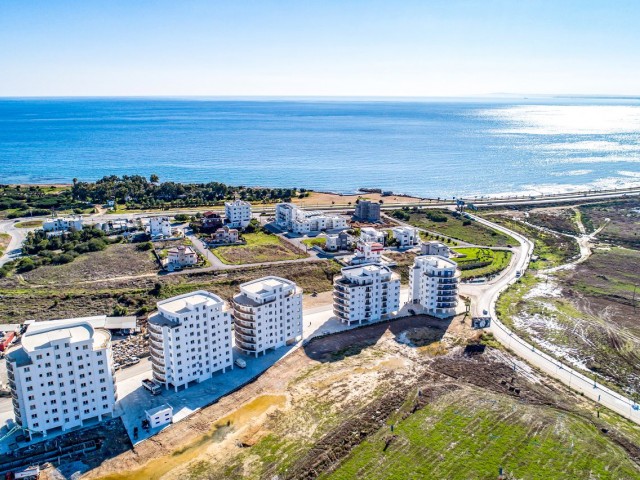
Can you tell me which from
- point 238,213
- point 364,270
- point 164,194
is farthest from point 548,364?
point 164,194

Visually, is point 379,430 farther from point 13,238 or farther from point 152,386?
point 13,238

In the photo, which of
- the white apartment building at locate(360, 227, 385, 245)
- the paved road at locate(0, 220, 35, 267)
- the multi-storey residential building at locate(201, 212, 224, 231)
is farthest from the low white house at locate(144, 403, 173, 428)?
the multi-storey residential building at locate(201, 212, 224, 231)

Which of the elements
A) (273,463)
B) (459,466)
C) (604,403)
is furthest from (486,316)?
(273,463)

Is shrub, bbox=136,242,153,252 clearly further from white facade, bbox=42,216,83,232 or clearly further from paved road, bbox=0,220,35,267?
paved road, bbox=0,220,35,267

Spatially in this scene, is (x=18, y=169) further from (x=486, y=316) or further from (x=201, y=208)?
(x=486, y=316)

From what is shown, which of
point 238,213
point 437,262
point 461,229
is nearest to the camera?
point 437,262

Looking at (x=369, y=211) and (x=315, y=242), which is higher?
(x=369, y=211)

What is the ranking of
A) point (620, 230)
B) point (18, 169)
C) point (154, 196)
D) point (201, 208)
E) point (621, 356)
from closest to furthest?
point (621, 356), point (620, 230), point (201, 208), point (154, 196), point (18, 169)
